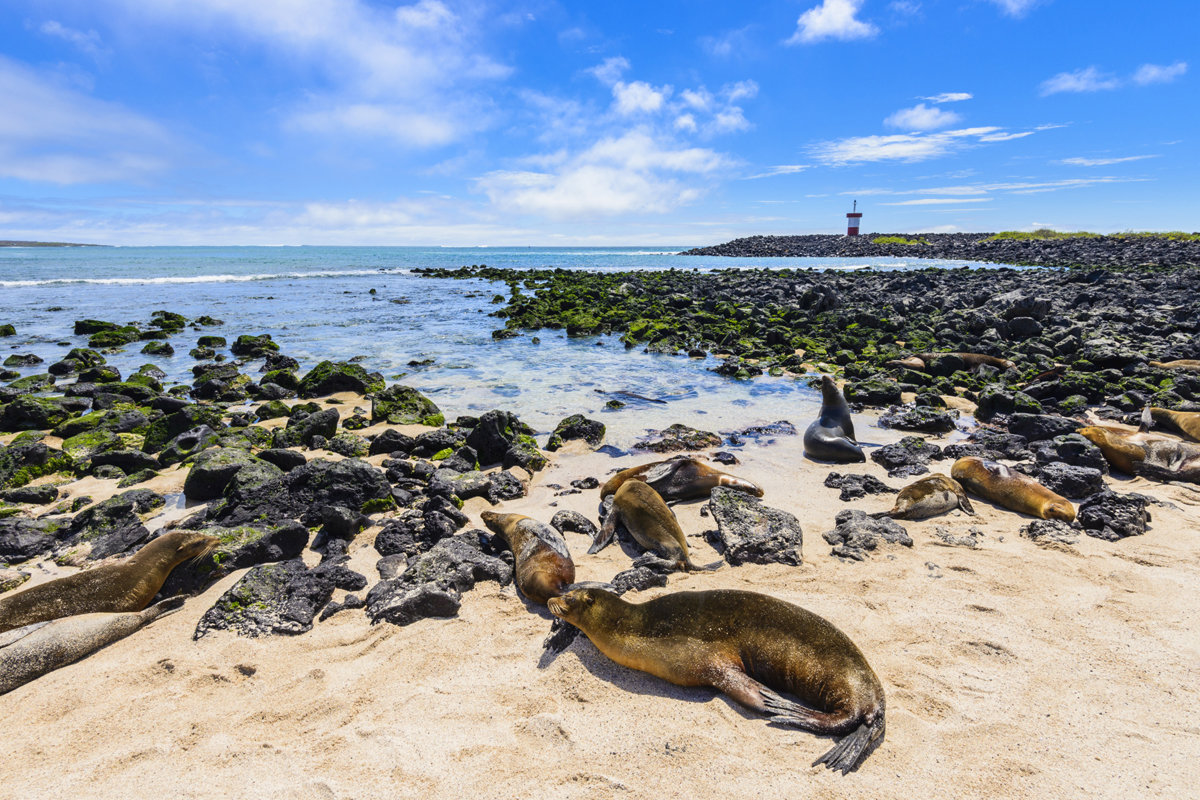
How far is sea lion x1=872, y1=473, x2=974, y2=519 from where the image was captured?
5.74 m

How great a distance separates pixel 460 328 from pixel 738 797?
2088 cm

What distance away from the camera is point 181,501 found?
6.53m

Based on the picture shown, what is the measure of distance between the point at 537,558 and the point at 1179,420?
356 inches

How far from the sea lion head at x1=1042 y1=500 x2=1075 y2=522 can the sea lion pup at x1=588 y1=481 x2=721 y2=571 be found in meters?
3.38

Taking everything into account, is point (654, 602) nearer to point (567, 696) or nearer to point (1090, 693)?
point (567, 696)

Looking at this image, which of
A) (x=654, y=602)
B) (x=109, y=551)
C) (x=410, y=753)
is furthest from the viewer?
(x=109, y=551)

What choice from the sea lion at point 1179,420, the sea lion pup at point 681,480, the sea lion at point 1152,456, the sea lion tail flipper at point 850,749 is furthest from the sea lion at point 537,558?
the sea lion at point 1179,420

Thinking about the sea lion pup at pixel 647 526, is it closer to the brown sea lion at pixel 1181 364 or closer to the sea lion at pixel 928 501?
the sea lion at pixel 928 501

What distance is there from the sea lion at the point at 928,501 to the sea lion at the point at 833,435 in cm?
160

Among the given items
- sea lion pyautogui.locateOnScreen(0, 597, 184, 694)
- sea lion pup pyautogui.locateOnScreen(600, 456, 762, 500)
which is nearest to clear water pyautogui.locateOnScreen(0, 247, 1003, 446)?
sea lion pup pyautogui.locateOnScreen(600, 456, 762, 500)

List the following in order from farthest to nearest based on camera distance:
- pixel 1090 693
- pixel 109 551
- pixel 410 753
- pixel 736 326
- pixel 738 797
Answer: pixel 736 326
pixel 109 551
pixel 1090 693
pixel 410 753
pixel 738 797

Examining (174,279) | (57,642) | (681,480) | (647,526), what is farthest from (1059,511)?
(174,279)

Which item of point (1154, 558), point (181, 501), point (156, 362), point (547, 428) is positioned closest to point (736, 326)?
point (547, 428)

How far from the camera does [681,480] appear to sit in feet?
21.3
